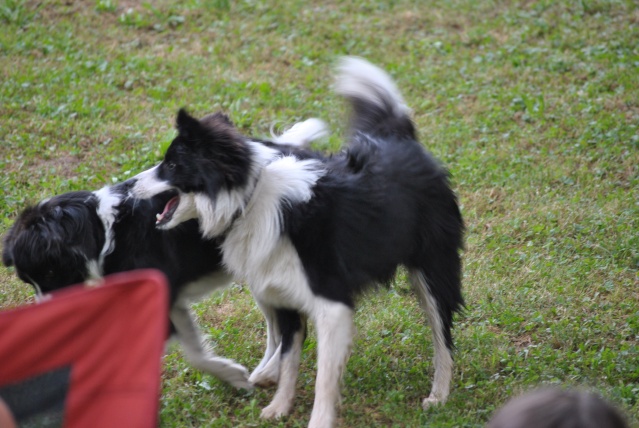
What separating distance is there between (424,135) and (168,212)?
160 inches

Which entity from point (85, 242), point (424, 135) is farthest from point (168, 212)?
point (424, 135)

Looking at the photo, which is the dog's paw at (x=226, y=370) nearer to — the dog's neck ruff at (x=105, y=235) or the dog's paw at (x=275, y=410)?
the dog's paw at (x=275, y=410)

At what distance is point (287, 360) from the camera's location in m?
4.19

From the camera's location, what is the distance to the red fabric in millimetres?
2270

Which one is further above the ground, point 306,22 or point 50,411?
point 50,411

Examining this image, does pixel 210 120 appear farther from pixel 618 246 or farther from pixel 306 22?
pixel 306 22

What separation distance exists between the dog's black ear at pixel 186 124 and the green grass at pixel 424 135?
4.54 ft

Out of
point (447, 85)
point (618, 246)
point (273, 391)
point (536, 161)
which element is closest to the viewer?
point (273, 391)

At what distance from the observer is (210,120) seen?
3.99m

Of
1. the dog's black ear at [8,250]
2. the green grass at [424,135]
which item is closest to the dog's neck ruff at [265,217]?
the green grass at [424,135]

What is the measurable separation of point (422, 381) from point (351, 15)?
6459 millimetres

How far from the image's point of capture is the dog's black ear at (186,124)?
376 centimetres

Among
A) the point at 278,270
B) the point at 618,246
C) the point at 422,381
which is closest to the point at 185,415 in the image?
the point at 278,270

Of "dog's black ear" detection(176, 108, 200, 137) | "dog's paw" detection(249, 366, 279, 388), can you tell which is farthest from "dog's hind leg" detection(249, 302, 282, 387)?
"dog's black ear" detection(176, 108, 200, 137)
